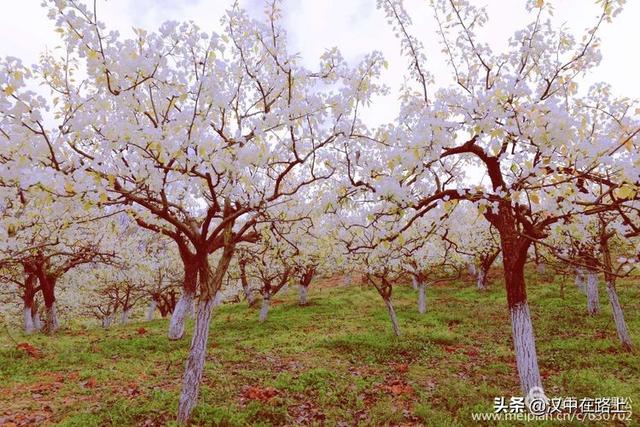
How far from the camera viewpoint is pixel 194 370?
8.81 m

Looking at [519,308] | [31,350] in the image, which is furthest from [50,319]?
[519,308]

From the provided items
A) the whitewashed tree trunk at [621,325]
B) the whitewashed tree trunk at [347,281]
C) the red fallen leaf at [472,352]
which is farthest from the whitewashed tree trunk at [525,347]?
the whitewashed tree trunk at [347,281]

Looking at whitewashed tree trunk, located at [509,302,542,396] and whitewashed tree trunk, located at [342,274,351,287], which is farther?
whitewashed tree trunk, located at [342,274,351,287]

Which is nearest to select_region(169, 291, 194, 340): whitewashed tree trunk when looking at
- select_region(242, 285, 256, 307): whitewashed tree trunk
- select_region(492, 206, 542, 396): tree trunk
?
select_region(242, 285, 256, 307): whitewashed tree trunk

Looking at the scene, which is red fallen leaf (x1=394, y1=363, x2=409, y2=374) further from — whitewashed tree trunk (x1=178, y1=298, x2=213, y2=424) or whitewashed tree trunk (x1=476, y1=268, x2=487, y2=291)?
whitewashed tree trunk (x1=476, y1=268, x2=487, y2=291)

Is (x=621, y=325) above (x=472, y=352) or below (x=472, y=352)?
above

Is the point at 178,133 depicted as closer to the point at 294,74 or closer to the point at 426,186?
the point at 294,74

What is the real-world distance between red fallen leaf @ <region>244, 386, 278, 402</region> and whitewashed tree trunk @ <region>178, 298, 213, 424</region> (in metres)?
2.12

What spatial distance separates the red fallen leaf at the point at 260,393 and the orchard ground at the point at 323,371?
3 centimetres

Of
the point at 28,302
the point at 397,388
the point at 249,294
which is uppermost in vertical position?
the point at 28,302

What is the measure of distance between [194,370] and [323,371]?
5.19m

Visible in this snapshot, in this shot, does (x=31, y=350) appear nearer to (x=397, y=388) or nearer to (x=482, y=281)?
(x=397, y=388)

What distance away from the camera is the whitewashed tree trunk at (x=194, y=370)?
28.4ft

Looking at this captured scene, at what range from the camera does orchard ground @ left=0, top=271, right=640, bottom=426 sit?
9.67m
